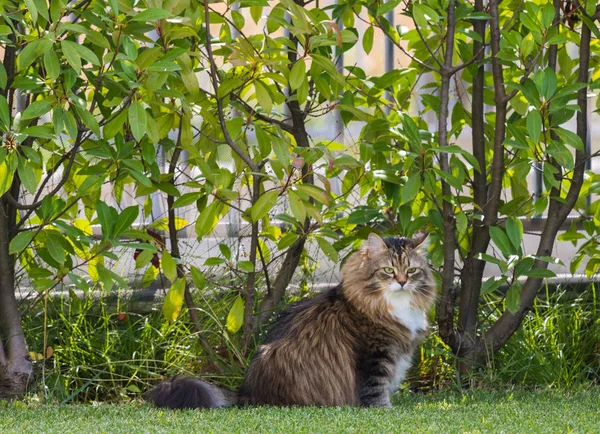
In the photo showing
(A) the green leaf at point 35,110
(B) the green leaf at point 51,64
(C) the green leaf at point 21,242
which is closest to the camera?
(B) the green leaf at point 51,64

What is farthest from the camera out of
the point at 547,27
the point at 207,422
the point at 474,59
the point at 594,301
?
the point at 594,301

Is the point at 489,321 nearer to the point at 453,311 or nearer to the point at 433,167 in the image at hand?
the point at 453,311

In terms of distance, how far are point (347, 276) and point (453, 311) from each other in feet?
1.96

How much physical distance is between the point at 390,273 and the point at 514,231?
570 mm

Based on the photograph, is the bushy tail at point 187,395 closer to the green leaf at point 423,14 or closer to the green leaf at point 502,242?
the green leaf at point 502,242

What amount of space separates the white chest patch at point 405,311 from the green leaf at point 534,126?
89cm

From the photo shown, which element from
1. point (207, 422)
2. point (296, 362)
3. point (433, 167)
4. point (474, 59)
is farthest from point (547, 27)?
point (207, 422)

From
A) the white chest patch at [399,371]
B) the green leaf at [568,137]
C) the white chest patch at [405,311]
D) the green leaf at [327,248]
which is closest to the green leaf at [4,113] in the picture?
the green leaf at [327,248]

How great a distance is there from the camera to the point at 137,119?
332 cm

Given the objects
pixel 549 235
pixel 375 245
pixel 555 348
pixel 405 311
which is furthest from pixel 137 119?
pixel 555 348

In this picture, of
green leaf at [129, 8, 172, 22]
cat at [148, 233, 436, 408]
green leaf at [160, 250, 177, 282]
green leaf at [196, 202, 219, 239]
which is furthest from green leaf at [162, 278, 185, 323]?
green leaf at [129, 8, 172, 22]

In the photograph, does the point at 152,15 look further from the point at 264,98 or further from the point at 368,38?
the point at 368,38

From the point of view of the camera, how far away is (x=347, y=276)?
3.99m

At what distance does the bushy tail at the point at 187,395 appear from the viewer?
3570 millimetres
